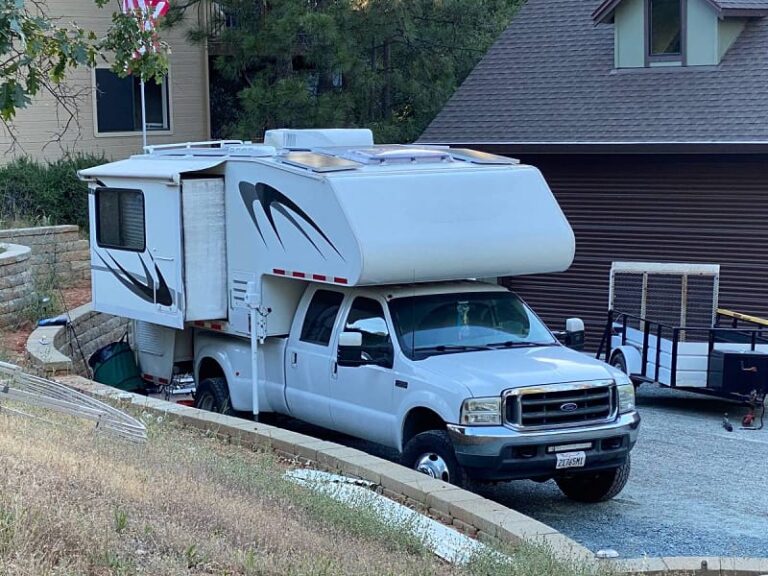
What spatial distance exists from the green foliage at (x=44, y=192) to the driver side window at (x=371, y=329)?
37.4ft

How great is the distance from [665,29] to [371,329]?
11521mm

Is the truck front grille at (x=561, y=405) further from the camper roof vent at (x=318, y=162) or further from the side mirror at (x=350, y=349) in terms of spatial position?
the camper roof vent at (x=318, y=162)

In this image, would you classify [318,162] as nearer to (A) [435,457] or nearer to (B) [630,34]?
(A) [435,457]

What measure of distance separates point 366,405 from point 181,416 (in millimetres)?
1764

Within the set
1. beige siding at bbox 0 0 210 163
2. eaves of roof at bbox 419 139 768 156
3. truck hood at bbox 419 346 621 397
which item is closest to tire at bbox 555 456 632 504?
truck hood at bbox 419 346 621 397

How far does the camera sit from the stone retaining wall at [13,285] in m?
15.4

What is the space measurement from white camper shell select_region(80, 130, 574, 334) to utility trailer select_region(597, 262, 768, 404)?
11.8ft

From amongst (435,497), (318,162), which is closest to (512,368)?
(435,497)

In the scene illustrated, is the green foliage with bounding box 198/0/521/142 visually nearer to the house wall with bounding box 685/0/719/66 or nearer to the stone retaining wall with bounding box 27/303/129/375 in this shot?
the house wall with bounding box 685/0/719/66

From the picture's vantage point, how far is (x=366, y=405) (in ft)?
34.6

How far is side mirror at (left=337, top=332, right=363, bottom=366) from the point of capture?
400 inches

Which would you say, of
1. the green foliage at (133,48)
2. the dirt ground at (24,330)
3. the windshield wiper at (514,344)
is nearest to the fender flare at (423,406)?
the windshield wiper at (514,344)

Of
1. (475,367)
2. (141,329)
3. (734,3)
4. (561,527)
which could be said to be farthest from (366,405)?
(734,3)

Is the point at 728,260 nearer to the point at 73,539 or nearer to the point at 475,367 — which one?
the point at 475,367
